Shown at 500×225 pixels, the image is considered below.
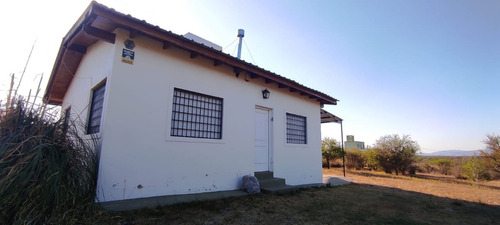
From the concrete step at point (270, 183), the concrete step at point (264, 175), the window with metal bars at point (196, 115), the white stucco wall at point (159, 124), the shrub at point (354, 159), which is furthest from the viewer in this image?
the shrub at point (354, 159)

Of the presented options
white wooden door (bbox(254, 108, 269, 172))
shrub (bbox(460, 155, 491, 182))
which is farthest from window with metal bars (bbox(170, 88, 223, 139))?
shrub (bbox(460, 155, 491, 182))

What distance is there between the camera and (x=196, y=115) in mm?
5660

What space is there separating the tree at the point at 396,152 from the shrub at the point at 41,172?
16.7m

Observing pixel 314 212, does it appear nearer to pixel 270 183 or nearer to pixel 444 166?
pixel 270 183

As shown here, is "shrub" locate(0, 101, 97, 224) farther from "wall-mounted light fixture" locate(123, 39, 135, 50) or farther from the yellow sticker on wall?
"wall-mounted light fixture" locate(123, 39, 135, 50)

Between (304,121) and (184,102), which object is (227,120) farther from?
(304,121)

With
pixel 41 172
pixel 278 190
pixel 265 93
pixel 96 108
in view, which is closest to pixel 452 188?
pixel 278 190

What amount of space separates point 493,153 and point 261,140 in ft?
45.9

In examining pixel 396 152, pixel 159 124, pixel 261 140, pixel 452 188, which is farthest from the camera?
pixel 396 152

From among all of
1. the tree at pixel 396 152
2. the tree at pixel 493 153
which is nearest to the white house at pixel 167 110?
the tree at pixel 396 152

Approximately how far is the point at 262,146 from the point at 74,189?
503cm

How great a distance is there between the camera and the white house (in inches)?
173

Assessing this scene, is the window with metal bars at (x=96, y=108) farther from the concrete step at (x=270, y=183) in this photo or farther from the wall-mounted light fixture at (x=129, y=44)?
the concrete step at (x=270, y=183)

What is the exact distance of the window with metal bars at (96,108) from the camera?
17.0ft
